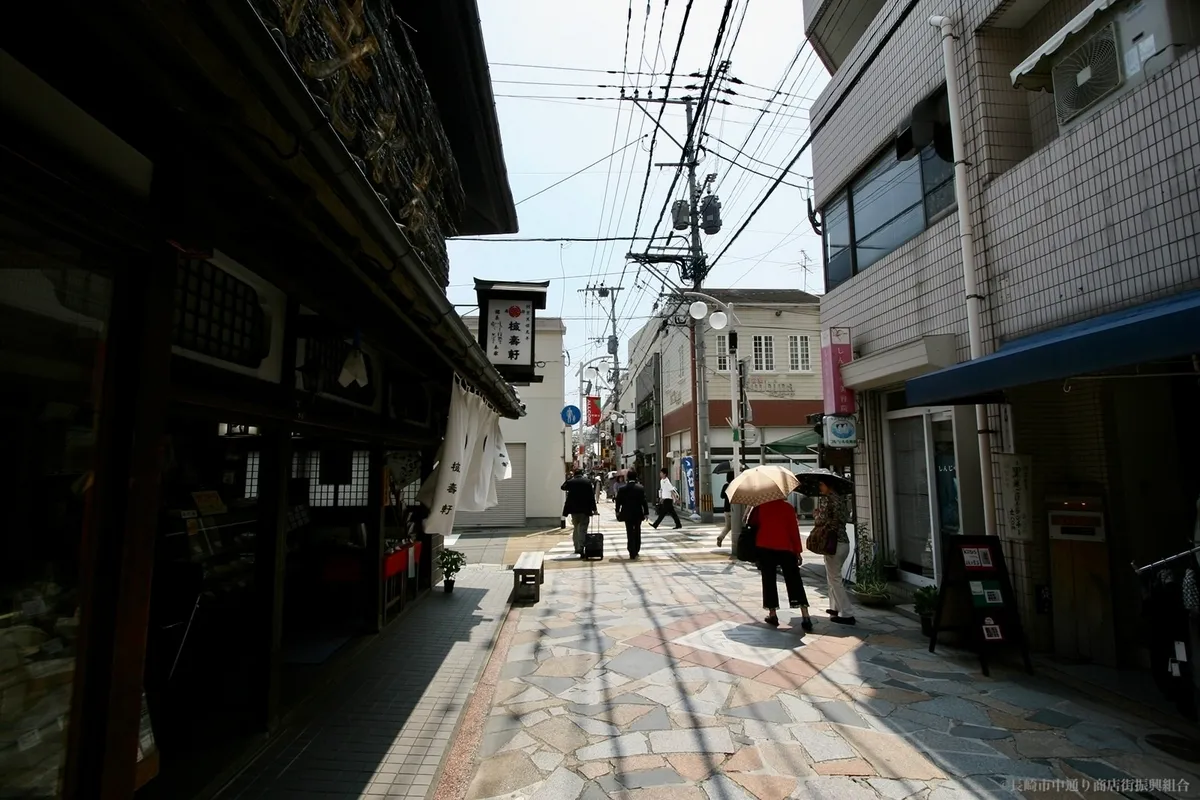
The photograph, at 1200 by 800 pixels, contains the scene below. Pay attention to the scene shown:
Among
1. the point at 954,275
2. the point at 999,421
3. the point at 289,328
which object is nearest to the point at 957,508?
the point at 999,421

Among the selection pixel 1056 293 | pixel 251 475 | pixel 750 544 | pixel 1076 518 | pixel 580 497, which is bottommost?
pixel 750 544

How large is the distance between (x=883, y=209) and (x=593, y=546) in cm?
915

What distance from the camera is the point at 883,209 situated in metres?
9.60

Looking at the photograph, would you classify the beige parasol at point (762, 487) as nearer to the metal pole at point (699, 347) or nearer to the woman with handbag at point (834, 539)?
the woman with handbag at point (834, 539)

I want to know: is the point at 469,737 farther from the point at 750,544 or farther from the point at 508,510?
the point at 508,510

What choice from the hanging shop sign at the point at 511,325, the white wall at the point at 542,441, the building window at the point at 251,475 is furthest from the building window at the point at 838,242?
the white wall at the point at 542,441

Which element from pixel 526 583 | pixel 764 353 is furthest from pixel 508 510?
pixel 764 353

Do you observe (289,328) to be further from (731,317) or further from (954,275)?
(731,317)

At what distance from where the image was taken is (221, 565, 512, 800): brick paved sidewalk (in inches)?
157

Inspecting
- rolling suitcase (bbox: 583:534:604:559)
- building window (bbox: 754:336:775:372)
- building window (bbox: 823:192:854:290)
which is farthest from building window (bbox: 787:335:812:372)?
rolling suitcase (bbox: 583:534:604:559)

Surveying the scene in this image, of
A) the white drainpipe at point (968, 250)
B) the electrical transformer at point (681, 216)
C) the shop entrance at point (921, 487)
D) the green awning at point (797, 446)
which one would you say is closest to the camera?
the white drainpipe at point (968, 250)

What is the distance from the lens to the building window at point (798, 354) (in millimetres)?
25672

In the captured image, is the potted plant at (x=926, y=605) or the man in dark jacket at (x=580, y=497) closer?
the potted plant at (x=926, y=605)

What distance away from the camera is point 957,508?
8125 millimetres
